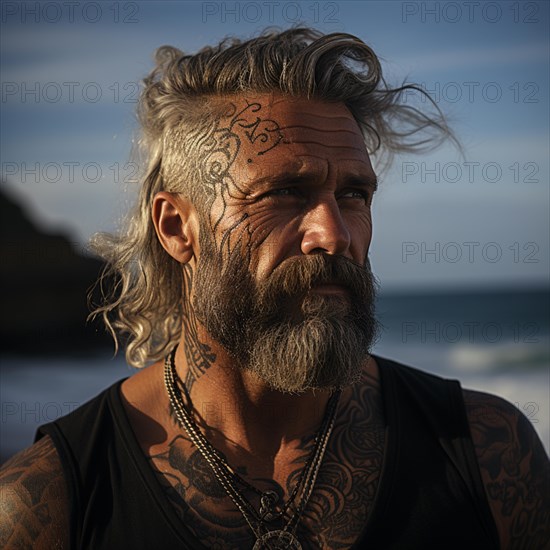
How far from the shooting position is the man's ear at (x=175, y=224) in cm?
328

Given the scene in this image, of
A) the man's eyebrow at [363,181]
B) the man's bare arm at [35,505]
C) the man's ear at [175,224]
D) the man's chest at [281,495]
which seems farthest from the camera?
the man's ear at [175,224]

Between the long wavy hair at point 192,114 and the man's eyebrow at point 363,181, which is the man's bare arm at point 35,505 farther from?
the man's eyebrow at point 363,181

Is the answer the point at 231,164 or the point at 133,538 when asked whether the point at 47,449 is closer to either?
the point at 133,538

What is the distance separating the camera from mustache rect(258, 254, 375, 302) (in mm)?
2820

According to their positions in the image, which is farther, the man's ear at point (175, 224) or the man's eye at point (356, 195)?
the man's ear at point (175, 224)

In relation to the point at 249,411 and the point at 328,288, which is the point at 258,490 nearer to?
the point at 249,411

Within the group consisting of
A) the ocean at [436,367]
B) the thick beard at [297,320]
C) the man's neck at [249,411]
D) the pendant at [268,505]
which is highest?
the thick beard at [297,320]

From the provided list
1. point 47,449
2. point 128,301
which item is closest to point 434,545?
point 47,449

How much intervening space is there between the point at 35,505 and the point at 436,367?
17.3 metres

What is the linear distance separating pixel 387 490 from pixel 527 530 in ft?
2.00

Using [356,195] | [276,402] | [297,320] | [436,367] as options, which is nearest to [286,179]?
[356,195]

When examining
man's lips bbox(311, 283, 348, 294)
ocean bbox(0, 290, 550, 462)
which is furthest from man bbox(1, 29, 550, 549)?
ocean bbox(0, 290, 550, 462)

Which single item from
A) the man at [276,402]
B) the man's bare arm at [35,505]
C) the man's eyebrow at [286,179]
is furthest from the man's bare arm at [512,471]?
the man's bare arm at [35,505]

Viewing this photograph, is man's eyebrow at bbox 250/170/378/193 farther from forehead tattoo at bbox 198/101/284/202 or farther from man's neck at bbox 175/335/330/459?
man's neck at bbox 175/335/330/459
